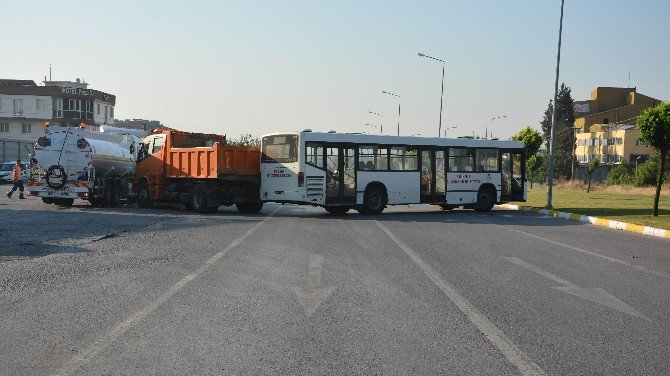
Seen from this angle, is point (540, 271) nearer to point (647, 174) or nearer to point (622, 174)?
point (647, 174)

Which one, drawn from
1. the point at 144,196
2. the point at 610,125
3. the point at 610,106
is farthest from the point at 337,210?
the point at 610,106

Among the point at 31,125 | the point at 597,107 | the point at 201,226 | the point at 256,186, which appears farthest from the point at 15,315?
the point at 597,107

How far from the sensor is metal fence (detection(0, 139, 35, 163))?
190ft

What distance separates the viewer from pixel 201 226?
2016 cm

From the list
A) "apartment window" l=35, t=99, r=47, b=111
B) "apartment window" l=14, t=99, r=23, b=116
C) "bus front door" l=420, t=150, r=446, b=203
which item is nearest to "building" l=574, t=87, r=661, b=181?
"apartment window" l=35, t=99, r=47, b=111

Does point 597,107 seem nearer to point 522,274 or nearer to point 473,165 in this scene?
point 473,165

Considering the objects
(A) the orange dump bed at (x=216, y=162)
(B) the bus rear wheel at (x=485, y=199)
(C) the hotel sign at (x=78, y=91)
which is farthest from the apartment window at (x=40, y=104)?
(B) the bus rear wheel at (x=485, y=199)

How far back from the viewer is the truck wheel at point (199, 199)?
26.0 metres

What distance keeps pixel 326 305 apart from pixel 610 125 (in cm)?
9727

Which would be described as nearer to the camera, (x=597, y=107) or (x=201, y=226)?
(x=201, y=226)

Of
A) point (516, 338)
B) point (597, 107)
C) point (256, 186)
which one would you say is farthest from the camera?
point (597, 107)

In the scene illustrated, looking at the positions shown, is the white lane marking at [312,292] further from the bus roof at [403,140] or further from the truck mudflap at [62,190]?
the truck mudflap at [62,190]

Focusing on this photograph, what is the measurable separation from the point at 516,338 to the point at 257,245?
900 centimetres

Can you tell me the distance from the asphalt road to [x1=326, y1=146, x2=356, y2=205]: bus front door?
8415 mm
